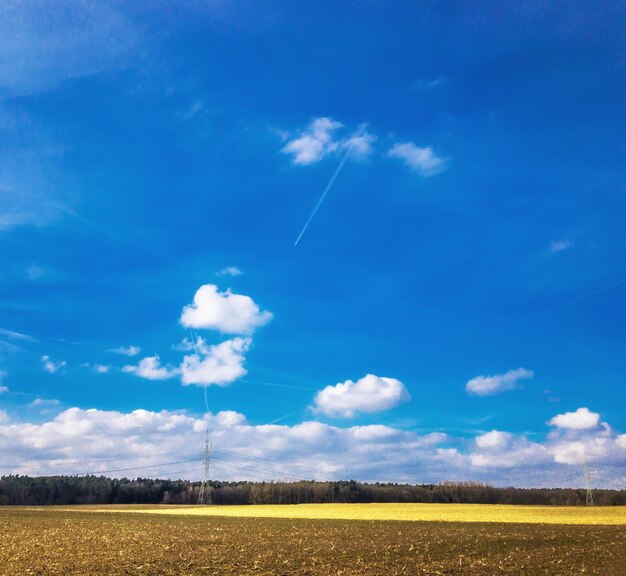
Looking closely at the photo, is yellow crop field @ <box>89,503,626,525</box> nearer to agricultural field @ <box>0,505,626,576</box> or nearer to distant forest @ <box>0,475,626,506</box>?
agricultural field @ <box>0,505,626,576</box>

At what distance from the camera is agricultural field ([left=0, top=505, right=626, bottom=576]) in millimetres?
26719

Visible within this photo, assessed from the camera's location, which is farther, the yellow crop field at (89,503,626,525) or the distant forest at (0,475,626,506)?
the distant forest at (0,475,626,506)

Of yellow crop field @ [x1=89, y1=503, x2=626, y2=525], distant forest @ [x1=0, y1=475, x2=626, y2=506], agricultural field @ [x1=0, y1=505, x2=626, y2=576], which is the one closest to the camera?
agricultural field @ [x1=0, y1=505, x2=626, y2=576]

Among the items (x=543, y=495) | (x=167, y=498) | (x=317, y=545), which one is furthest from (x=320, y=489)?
(x=317, y=545)

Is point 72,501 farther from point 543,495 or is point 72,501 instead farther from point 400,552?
point 400,552

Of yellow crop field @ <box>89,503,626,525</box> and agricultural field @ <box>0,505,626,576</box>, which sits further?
yellow crop field @ <box>89,503,626,525</box>

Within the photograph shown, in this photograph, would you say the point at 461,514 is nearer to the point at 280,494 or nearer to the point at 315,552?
the point at 315,552

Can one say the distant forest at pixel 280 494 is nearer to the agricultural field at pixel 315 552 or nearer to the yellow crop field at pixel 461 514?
the yellow crop field at pixel 461 514

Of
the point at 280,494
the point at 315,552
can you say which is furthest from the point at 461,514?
the point at 280,494

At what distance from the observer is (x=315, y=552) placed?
105 ft

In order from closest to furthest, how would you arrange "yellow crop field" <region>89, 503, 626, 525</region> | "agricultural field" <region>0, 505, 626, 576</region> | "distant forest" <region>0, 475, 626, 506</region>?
"agricultural field" <region>0, 505, 626, 576</region> < "yellow crop field" <region>89, 503, 626, 525</region> < "distant forest" <region>0, 475, 626, 506</region>

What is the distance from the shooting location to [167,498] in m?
149

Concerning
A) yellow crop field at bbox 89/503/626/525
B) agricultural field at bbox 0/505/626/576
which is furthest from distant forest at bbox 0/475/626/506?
agricultural field at bbox 0/505/626/576

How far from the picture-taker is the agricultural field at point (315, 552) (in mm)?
26719
